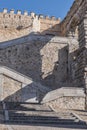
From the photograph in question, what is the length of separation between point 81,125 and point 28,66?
12708mm

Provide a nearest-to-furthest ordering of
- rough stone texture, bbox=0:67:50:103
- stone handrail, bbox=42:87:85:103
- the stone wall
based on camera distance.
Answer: stone handrail, bbox=42:87:85:103 < rough stone texture, bbox=0:67:50:103 < the stone wall

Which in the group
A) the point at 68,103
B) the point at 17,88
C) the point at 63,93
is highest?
the point at 17,88

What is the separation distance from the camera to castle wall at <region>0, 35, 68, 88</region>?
69.8ft

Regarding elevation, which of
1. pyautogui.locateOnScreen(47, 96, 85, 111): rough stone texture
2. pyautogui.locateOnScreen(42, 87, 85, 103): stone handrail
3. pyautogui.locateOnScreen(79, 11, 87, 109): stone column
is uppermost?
pyautogui.locateOnScreen(79, 11, 87, 109): stone column

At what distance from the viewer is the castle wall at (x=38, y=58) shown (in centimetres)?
2127

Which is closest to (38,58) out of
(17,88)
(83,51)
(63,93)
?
(83,51)

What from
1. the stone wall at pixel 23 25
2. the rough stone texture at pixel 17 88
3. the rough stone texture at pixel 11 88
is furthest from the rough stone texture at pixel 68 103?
the stone wall at pixel 23 25

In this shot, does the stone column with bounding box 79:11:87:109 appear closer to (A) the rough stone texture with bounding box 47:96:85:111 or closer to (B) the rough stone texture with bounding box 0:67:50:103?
(A) the rough stone texture with bounding box 47:96:85:111

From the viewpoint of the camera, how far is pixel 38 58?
2177cm

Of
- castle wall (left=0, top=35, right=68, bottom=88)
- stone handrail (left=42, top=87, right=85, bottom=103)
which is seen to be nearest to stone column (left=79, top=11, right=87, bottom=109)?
stone handrail (left=42, top=87, right=85, bottom=103)

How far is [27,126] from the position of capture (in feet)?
27.6

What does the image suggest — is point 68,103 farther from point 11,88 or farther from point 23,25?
point 23,25

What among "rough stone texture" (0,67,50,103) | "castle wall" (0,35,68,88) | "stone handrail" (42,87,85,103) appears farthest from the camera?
"castle wall" (0,35,68,88)

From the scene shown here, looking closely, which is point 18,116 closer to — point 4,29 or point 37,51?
point 37,51
